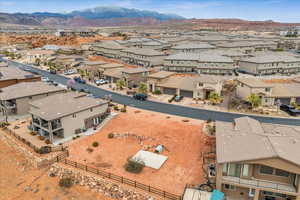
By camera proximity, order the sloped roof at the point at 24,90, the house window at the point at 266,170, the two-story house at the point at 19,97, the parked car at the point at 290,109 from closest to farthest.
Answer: the house window at the point at 266,170, the two-story house at the point at 19,97, the sloped roof at the point at 24,90, the parked car at the point at 290,109

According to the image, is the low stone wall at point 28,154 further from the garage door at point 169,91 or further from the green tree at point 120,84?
the garage door at point 169,91

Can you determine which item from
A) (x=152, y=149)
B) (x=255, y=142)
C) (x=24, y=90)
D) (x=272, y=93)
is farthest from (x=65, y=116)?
(x=272, y=93)

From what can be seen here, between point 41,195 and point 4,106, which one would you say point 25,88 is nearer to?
point 4,106

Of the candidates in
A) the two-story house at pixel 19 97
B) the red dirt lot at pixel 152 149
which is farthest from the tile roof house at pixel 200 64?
the two-story house at pixel 19 97

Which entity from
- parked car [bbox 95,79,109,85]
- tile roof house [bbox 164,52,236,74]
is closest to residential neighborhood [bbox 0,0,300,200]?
parked car [bbox 95,79,109,85]

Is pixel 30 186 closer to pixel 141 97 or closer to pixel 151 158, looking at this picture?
pixel 151 158

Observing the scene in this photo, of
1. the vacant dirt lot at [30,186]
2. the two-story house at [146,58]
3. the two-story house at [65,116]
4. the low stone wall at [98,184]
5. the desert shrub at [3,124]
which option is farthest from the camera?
the two-story house at [146,58]

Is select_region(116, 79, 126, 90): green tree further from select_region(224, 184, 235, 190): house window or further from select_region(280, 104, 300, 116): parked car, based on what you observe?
select_region(224, 184, 235, 190): house window

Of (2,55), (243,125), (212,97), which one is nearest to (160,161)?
(243,125)
